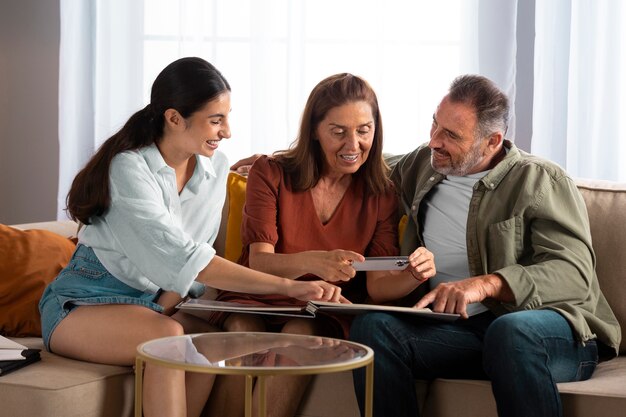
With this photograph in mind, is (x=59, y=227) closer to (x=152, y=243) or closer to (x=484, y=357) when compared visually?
(x=152, y=243)

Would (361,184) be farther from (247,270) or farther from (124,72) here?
(124,72)

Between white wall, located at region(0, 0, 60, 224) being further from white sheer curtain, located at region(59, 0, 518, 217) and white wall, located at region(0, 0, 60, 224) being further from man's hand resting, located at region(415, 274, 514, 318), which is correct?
man's hand resting, located at region(415, 274, 514, 318)

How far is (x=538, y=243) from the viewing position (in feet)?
8.21

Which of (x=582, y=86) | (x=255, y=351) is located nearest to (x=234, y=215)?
(x=255, y=351)

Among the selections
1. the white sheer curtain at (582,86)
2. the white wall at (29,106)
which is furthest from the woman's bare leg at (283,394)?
the white wall at (29,106)

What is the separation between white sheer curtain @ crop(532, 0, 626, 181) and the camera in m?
3.76

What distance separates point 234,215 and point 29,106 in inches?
87.4

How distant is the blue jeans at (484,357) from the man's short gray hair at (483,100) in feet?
1.77

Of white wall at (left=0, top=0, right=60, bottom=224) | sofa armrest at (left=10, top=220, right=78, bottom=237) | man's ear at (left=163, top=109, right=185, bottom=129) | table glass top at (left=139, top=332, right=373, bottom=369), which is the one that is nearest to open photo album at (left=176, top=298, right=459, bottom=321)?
table glass top at (left=139, top=332, right=373, bottom=369)

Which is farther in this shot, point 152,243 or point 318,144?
point 318,144

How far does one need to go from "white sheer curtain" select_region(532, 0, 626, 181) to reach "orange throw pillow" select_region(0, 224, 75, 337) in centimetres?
199

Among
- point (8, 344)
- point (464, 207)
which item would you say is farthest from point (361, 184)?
point (8, 344)

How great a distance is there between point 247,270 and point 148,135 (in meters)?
0.47

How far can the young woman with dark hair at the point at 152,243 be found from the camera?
2.34m
